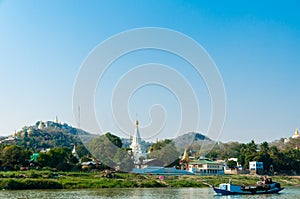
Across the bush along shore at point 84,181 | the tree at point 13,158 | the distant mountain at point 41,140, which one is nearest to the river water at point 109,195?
the bush along shore at point 84,181

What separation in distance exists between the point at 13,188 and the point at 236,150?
55.4 m

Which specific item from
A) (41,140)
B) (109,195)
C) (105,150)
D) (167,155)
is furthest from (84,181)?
(41,140)

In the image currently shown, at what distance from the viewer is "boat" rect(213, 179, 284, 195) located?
28275mm

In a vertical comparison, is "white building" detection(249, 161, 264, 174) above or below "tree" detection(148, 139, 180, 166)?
below

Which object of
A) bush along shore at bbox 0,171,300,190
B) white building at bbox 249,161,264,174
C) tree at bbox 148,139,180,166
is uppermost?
tree at bbox 148,139,180,166

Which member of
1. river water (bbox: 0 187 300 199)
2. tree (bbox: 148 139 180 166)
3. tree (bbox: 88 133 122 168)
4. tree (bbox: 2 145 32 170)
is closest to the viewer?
river water (bbox: 0 187 300 199)

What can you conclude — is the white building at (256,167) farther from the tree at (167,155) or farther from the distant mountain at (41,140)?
the distant mountain at (41,140)

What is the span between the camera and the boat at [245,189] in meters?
28.3

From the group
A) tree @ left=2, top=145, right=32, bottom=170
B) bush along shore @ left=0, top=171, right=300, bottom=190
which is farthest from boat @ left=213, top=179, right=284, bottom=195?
tree @ left=2, top=145, right=32, bottom=170

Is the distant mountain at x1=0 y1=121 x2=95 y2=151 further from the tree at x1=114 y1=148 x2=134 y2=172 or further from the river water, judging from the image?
the river water

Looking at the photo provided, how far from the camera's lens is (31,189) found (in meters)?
30.9

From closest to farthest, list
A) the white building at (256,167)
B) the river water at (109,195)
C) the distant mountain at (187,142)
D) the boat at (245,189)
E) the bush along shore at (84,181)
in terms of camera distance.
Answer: the river water at (109,195)
the boat at (245,189)
the bush along shore at (84,181)
the white building at (256,167)
the distant mountain at (187,142)

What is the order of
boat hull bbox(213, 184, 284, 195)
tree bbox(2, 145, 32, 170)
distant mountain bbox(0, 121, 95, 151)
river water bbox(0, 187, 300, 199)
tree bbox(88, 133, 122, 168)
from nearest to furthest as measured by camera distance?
river water bbox(0, 187, 300, 199)
boat hull bbox(213, 184, 284, 195)
tree bbox(2, 145, 32, 170)
tree bbox(88, 133, 122, 168)
distant mountain bbox(0, 121, 95, 151)

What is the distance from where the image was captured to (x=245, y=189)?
29.4 metres
